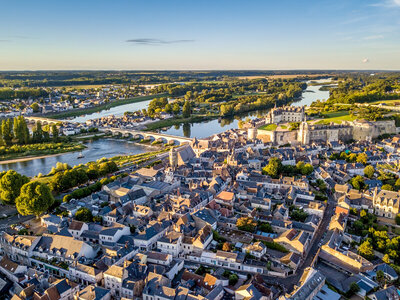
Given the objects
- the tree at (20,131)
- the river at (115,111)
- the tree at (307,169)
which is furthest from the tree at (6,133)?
the tree at (307,169)

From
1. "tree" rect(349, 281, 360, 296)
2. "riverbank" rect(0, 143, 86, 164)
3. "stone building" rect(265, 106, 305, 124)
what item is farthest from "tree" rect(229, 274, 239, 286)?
"stone building" rect(265, 106, 305, 124)

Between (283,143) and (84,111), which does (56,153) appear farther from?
(84,111)

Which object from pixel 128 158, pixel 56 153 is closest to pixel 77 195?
pixel 128 158

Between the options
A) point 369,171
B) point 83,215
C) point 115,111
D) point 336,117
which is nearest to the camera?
point 83,215

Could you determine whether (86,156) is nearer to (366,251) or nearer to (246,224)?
(246,224)

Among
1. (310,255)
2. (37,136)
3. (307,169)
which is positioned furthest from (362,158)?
(37,136)

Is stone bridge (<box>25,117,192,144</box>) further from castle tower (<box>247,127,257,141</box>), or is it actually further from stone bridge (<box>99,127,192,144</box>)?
castle tower (<box>247,127,257,141</box>)

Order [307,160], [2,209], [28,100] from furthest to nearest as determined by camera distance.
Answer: [28,100] < [307,160] < [2,209]

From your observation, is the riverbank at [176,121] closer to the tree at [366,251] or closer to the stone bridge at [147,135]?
the stone bridge at [147,135]
